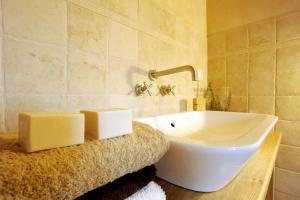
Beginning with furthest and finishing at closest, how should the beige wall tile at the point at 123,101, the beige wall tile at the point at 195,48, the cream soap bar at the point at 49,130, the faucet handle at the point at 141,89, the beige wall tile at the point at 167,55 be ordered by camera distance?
the beige wall tile at the point at 195,48
the beige wall tile at the point at 167,55
the faucet handle at the point at 141,89
the beige wall tile at the point at 123,101
the cream soap bar at the point at 49,130

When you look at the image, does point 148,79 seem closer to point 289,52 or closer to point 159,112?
point 159,112

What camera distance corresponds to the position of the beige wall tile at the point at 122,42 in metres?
0.62

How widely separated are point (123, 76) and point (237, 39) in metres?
0.95

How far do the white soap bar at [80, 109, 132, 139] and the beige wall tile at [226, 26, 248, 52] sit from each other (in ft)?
3.86

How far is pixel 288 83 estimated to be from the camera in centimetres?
99

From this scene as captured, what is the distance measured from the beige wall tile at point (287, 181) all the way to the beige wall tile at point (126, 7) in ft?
3.95

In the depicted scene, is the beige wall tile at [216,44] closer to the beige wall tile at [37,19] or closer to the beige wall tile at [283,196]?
the beige wall tile at [283,196]

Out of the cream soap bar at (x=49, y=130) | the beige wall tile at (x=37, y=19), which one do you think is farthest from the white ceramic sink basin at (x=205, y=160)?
the beige wall tile at (x=37, y=19)

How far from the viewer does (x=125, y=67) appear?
2.20 feet

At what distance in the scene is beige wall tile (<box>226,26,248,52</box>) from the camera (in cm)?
116

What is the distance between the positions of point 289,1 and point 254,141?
1.14 meters

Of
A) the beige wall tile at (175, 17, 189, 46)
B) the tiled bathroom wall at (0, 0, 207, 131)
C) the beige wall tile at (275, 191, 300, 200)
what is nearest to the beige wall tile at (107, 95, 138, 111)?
the tiled bathroom wall at (0, 0, 207, 131)

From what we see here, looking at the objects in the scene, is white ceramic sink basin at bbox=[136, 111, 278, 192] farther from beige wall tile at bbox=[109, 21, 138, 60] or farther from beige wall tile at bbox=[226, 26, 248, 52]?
beige wall tile at bbox=[226, 26, 248, 52]

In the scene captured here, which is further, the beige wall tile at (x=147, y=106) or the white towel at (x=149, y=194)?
the beige wall tile at (x=147, y=106)
